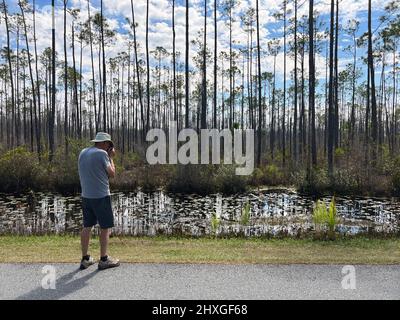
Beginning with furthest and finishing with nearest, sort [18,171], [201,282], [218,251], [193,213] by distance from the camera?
[18,171] < [193,213] < [218,251] < [201,282]

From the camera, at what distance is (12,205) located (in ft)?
47.4

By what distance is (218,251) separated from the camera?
571 cm

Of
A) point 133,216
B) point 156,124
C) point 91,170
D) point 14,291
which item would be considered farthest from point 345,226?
point 156,124

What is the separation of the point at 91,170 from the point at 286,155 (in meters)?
22.9

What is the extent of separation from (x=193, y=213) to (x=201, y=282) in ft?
29.2

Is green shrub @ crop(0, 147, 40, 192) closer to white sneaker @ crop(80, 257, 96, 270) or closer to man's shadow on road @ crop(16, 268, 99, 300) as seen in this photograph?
white sneaker @ crop(80, 257, 96, 270)

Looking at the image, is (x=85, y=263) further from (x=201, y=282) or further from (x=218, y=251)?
(x=218, y=251)

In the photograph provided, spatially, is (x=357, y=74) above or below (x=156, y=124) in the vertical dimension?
above

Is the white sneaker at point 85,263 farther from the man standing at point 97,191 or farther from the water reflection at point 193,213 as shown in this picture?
the water reflection at point 193,213

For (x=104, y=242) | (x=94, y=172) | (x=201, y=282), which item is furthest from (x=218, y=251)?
(x=94, y=172)

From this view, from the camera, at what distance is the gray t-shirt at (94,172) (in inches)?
181

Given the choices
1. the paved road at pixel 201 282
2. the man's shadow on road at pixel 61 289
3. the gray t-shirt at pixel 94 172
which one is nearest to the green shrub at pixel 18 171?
the paved road at pixel 201 282

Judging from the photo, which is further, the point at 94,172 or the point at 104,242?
the point at 104,242

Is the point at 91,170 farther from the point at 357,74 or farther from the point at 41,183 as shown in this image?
the point at 357,74
